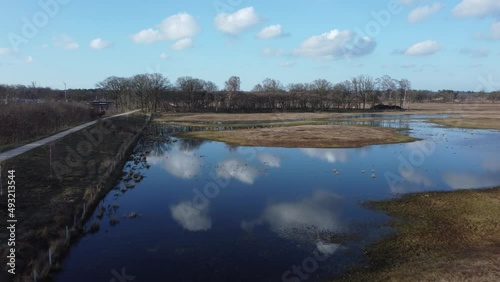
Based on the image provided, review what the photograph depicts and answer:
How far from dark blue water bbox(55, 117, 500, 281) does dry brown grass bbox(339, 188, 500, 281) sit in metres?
1.07

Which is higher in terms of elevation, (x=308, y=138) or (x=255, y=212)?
(x=308, y=138)

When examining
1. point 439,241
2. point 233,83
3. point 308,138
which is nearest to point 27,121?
point 308,138

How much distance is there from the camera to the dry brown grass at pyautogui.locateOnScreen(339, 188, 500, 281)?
45.5 ft

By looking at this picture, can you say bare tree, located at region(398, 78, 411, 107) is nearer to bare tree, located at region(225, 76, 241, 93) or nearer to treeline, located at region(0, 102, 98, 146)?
bare tree, located at region(225, 76, 241, 93)

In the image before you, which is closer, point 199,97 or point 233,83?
point 199,97

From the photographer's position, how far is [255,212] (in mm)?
21375

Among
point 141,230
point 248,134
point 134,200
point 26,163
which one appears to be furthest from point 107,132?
point 141,230

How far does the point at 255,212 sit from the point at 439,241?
918 centimetres

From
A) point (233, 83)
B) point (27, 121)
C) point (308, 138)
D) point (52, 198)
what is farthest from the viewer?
point (233, 83)

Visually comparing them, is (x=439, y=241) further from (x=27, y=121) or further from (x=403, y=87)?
(x=403, y=87)

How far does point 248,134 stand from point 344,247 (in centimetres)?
4417

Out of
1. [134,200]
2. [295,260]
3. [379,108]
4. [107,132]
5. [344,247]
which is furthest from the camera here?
[379,108]

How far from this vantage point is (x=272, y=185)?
1083 inches

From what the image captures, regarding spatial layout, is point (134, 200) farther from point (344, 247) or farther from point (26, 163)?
point (344, 247)
